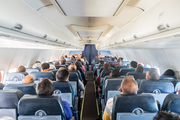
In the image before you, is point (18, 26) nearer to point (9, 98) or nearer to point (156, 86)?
point (9, 98)

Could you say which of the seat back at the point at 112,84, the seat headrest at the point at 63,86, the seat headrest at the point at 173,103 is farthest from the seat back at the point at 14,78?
the seat headrest at the point at 173,103

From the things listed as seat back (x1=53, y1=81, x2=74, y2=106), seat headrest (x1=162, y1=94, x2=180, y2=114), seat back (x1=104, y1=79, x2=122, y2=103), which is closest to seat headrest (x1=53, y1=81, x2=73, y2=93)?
seat back (x1=53, y1=81, x2=74, y2=106)

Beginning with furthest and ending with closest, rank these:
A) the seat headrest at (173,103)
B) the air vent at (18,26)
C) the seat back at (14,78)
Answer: the seat back at (14,78) → the air vent at (18,26) → the seat headrest at (173,103)

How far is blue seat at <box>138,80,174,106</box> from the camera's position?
2996 mm

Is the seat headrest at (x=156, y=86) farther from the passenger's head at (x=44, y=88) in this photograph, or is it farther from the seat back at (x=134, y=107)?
the passenger's head at (x=44, y=88)

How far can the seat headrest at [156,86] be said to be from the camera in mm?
3000

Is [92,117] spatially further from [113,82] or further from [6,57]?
[6,57]

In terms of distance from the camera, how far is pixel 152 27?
9.53 ft

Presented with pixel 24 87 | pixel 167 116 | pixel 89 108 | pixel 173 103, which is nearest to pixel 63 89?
pixel 24 87

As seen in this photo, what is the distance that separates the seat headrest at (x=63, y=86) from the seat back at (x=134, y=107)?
5.18 ft

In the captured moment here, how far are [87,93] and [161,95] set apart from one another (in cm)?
472

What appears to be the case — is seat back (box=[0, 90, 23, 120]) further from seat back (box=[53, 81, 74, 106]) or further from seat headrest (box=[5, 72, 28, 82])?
seat headrest (box=[5, 72, 28, 82])

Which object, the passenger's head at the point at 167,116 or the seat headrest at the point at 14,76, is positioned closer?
the passenger's head at the point at 167,116

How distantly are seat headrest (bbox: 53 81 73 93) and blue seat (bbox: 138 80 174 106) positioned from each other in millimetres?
1675
